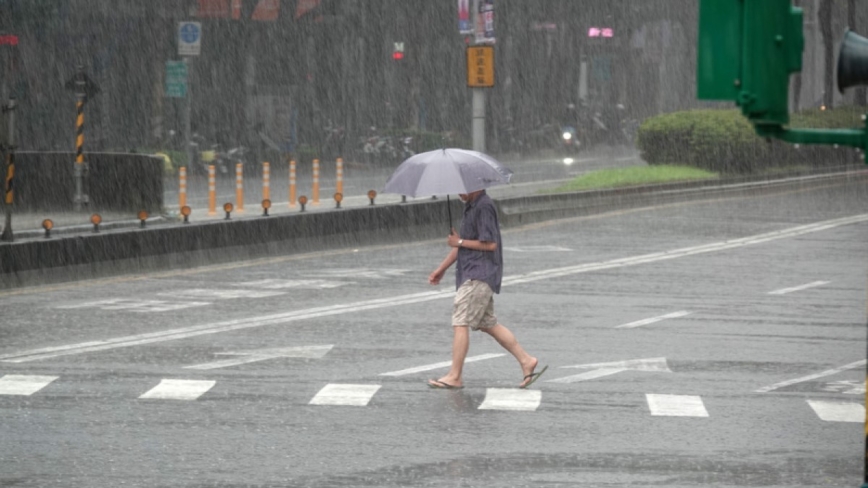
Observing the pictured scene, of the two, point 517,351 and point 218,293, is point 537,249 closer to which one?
point 218,293

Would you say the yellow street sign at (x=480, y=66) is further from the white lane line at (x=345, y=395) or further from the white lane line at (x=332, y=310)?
the white lane line at (x=345, y=395)

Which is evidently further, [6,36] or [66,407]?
[6,36]

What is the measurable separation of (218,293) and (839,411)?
27.3 feet

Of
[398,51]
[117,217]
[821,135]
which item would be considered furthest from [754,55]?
[398,51]

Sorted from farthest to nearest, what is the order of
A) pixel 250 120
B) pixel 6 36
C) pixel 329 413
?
1. pixel 250 120
2. pixel 6 36
3. pixel 329 413

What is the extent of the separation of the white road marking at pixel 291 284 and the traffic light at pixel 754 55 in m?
13.2

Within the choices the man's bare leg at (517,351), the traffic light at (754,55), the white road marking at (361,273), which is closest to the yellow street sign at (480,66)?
the white road marking at (361,273)

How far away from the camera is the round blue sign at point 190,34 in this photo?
128 feet

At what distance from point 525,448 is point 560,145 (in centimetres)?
4964

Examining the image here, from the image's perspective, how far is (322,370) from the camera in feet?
41.8

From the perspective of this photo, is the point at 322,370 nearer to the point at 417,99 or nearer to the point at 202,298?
Result: the point at 202,298

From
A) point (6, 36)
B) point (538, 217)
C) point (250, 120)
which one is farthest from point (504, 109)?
point (538, 217)

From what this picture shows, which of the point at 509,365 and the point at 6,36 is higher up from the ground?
the point at 6,36

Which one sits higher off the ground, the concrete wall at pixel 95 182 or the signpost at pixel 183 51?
the signpost at pixel 183 51
